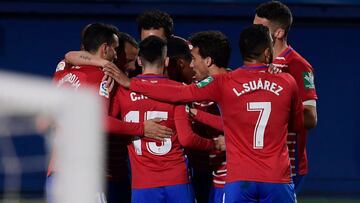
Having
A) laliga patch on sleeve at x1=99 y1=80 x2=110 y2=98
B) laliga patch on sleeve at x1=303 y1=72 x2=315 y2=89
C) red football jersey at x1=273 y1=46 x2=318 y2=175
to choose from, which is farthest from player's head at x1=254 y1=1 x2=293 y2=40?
laliga patch on sleeve at x1=99 y1=80 x2=110 y2=98

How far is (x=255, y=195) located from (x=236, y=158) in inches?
9.6

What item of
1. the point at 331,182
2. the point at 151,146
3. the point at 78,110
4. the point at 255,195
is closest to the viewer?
the point at 78,110

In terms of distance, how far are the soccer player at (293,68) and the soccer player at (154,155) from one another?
0.69 meters

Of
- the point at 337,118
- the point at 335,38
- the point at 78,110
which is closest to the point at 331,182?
the point at 337,118

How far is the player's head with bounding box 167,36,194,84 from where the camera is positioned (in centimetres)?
700

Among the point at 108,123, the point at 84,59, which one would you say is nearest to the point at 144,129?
the point at 108,123

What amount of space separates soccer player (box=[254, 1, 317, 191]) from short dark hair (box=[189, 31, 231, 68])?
0.93 feet

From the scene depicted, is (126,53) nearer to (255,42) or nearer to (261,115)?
(255,42)

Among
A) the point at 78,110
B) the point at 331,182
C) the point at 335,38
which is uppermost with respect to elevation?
the point at 335,38

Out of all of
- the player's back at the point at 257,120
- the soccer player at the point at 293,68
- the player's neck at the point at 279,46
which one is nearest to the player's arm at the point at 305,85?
the soccer player at the point at 293,68

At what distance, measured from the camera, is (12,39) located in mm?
12352

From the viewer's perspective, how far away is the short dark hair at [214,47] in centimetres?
665

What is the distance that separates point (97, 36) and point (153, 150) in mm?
800

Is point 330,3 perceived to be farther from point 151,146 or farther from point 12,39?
point 151,146
